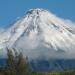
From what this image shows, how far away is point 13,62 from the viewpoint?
61250 mm

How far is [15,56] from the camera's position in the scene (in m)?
62.7

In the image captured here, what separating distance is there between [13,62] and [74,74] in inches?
1205

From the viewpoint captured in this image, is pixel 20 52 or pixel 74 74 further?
pixel 74 74

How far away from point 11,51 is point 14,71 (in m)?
3.29

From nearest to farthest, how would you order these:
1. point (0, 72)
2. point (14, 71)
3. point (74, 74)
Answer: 1. point (14, 71)
2. point (0, 72)
3. point (74, 74)

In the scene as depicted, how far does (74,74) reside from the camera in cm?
9000

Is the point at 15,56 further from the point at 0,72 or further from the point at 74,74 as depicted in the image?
the point at 74,74

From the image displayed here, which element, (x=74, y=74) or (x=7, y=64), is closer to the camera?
(x=7, y=64)

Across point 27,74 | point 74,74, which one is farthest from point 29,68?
point 74,74

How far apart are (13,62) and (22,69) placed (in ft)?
4.86

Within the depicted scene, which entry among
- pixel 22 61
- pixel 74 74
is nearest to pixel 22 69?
pixel 22 61

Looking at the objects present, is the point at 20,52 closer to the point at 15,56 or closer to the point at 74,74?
the point at 15,56

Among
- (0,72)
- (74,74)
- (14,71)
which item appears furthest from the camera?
(74,74)

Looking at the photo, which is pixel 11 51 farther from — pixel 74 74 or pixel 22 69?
pixel 74 74
